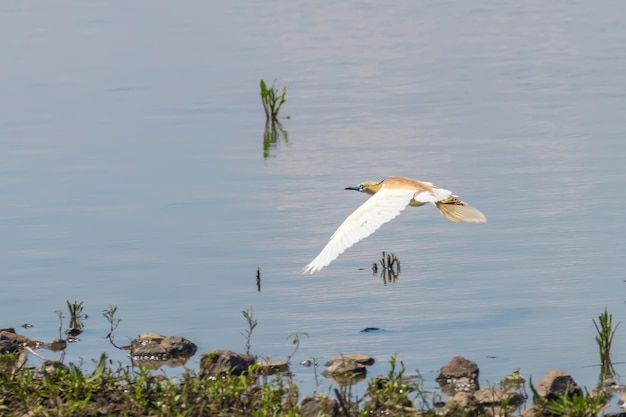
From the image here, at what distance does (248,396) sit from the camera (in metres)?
6.43

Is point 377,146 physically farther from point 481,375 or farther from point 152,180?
point 481,375

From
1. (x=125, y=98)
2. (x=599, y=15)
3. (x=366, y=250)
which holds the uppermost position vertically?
(x=599, y=15)

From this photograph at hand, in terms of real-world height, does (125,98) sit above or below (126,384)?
above

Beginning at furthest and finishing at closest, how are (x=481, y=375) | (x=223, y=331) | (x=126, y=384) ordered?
1. (x=223, y=331)
2. (x=481, y=375)
3. (x=126, y=384)

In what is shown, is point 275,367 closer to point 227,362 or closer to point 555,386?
point 227,362

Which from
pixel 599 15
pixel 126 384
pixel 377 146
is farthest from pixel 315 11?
pixel 126 384

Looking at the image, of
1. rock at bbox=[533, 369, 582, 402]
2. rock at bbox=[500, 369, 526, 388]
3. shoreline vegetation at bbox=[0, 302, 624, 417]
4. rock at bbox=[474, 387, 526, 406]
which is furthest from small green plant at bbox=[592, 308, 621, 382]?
rock at bbox=[474, 387, 526, 406]

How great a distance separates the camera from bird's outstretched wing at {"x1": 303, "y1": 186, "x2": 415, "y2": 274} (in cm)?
756

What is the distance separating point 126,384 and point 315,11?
65.3 feet

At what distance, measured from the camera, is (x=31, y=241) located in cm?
1079

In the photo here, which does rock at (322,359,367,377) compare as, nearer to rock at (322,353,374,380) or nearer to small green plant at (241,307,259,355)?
rock at (322,353,374,380)

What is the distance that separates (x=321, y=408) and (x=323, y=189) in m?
5.73

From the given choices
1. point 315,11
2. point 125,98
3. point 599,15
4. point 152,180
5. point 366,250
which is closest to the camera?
point 366,250

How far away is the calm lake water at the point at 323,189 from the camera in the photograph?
27.8 feet
